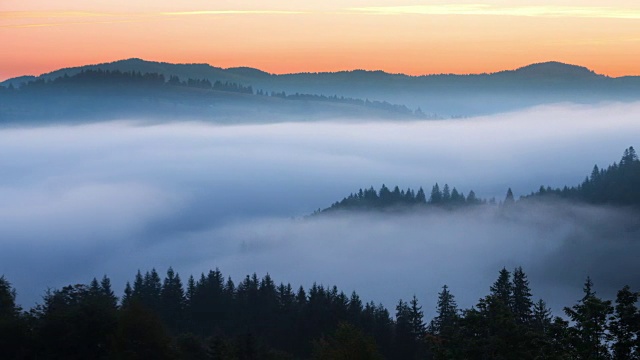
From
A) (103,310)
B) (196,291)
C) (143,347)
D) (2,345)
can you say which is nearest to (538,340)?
(143,347)

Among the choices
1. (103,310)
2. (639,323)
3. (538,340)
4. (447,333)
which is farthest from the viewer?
(103,310)

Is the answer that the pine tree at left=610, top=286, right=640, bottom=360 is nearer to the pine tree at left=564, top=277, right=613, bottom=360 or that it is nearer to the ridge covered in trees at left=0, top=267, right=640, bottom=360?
the ridge covered in trees at left=0, top=267, right=640, bottom=360

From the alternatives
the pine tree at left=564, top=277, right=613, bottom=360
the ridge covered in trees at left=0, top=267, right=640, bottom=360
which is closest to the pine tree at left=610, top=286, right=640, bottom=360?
the ridge covered in trees at left=0, top=267, right=640, bottom=360

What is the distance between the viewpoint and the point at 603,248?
192 m

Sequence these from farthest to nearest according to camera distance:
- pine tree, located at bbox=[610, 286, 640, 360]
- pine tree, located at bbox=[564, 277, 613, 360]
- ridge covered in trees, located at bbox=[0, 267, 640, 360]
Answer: ridge covered in trees, located at bbox=[0, 267, 640, 360] → pine tree, located at bbox=[564, 277, 613, 360] → pine tree, located at bbox=[610, 286, 640, 360]

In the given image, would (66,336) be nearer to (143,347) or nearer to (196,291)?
(143,347)

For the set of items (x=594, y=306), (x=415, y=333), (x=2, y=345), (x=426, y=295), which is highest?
(x=594, y=306)

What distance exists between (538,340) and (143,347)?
17.6 metres

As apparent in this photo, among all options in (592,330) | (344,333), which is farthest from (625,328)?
(344,333)

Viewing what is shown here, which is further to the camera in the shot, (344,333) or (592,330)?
(344,333)

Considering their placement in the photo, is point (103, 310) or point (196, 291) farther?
point (196, 291)

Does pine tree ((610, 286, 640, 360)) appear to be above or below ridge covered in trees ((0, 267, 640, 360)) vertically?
above

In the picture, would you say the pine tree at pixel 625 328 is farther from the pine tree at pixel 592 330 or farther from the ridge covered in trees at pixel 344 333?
the pine tree at pixel 592 330

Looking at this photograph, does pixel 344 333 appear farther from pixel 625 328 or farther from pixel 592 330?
pixel 625 328
